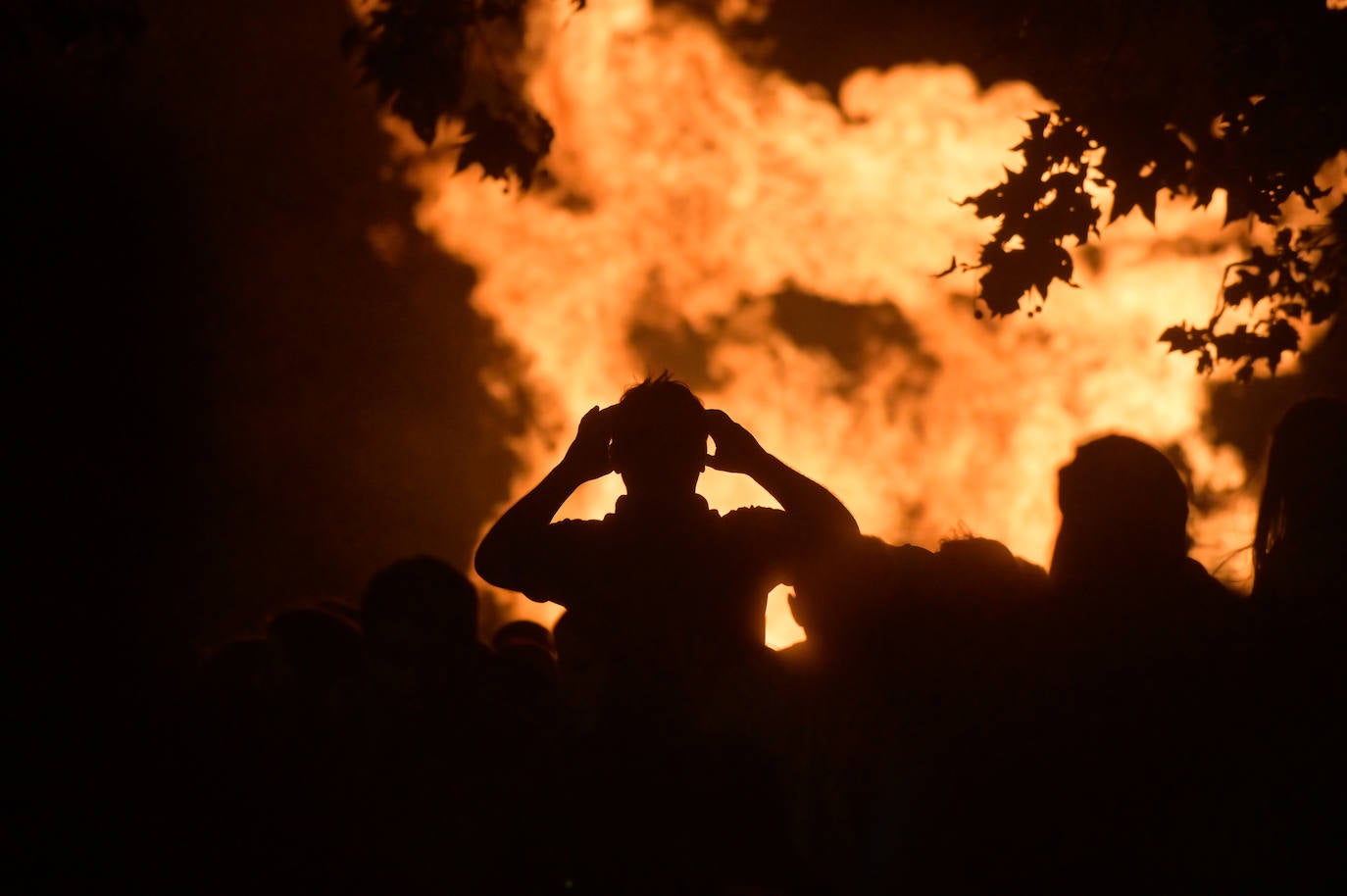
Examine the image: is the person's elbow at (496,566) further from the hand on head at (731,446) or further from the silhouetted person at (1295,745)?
the silhouetted person at (1295,745)

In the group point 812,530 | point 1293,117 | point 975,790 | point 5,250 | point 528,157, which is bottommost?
point 975,790

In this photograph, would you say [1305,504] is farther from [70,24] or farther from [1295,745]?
[70,24]

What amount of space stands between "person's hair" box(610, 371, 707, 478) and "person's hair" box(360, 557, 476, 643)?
68 cm

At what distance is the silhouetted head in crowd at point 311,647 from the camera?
3104 millimetres

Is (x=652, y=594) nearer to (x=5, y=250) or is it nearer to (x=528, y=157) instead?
(x=528, y=157)

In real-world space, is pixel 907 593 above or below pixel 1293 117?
below

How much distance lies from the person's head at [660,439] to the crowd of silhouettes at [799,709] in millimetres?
10

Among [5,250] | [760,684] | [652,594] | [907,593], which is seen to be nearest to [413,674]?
[652,594]

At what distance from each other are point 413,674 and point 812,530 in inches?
51.0

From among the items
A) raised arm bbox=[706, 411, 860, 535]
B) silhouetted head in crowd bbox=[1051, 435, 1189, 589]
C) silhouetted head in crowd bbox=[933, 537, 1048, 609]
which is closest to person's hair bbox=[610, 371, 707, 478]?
raised arm bbox=[706, 411, 860, 535]

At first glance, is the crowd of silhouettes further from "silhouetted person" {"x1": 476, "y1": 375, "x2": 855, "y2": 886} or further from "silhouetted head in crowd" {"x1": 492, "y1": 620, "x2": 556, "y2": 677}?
"silhouetted head in crowd" {"x1": 492, "y1": 620, "x2": 556, "y2": 677}

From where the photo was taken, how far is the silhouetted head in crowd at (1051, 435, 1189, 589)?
2.38 meters

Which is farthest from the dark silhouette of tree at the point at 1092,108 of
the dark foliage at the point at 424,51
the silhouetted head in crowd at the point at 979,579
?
the silhouetted head in crowd at the point at 979,579

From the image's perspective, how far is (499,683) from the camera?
126 inches
